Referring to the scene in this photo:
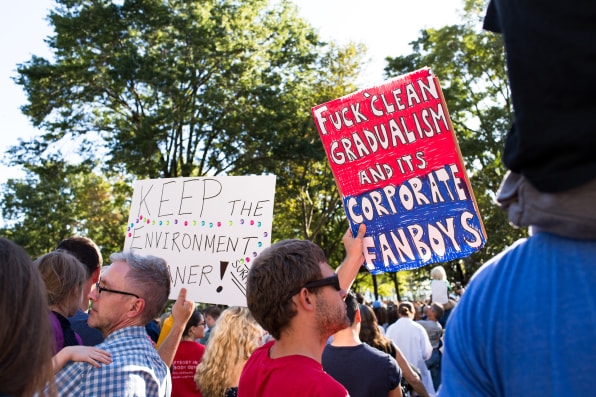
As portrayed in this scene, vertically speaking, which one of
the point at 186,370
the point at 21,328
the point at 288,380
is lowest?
the point at 186,370

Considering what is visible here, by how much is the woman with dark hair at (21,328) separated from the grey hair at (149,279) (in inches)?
57.8

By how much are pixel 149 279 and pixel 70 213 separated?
79.6ft

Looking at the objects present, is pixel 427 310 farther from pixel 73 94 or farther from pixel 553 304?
pixel 73 94

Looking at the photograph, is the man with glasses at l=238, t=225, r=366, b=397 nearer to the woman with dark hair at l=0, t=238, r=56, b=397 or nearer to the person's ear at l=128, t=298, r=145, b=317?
the person's ear at l=128, t=298, r=145, b=317

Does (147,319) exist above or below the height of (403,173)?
below

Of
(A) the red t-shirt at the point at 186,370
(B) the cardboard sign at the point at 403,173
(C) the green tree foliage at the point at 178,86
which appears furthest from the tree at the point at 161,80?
(B) the cardboard sign at the point at 403,173

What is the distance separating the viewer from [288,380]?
2.67 m

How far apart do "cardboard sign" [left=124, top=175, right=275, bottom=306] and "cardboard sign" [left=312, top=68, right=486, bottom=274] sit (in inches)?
36.2

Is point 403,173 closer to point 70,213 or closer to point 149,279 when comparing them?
point 149,279

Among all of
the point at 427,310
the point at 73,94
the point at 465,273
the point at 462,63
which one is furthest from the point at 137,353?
the point at 465,273

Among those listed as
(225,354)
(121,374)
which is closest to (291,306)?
(121,374)

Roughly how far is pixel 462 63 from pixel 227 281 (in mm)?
23760

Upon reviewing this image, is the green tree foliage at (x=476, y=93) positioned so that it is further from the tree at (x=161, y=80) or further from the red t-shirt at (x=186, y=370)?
the red t-shirt at (x=186, y=370)

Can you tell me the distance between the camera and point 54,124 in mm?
22031
